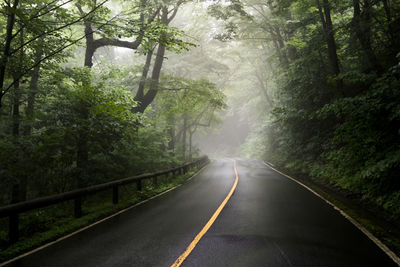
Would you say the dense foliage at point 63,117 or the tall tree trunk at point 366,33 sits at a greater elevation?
the tall tree trunk at point 366,33

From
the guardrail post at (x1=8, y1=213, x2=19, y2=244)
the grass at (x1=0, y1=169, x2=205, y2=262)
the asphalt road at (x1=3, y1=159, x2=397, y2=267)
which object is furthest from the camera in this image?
A: the guardrail post at (x1=8, y1=213, x2=19, y2=244)

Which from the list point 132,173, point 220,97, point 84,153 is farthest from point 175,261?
point 220,97

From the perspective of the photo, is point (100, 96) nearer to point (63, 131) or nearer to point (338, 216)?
point (63, 131)

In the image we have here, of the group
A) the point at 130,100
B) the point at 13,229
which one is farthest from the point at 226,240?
the point at 130,100

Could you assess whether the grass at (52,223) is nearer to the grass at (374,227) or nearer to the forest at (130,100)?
the forest at (130,100)

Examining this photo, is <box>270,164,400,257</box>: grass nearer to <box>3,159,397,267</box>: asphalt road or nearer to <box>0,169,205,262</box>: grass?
<box>3,159,397,267</box>: asphalt road

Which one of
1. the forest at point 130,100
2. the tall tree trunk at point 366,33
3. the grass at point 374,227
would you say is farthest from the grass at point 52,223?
the tall tree trunk at point 366,33

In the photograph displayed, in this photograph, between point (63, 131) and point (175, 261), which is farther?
point (63, 131)

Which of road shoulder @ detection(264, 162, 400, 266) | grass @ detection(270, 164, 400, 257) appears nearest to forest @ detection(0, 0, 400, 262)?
road shoulder @ detection(264, 162, 400, 266)

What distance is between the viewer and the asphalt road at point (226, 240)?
13.3 ft

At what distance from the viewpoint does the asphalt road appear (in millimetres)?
4047

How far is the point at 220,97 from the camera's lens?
56.7 feet

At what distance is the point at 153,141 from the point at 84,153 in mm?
5825

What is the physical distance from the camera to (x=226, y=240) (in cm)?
487
